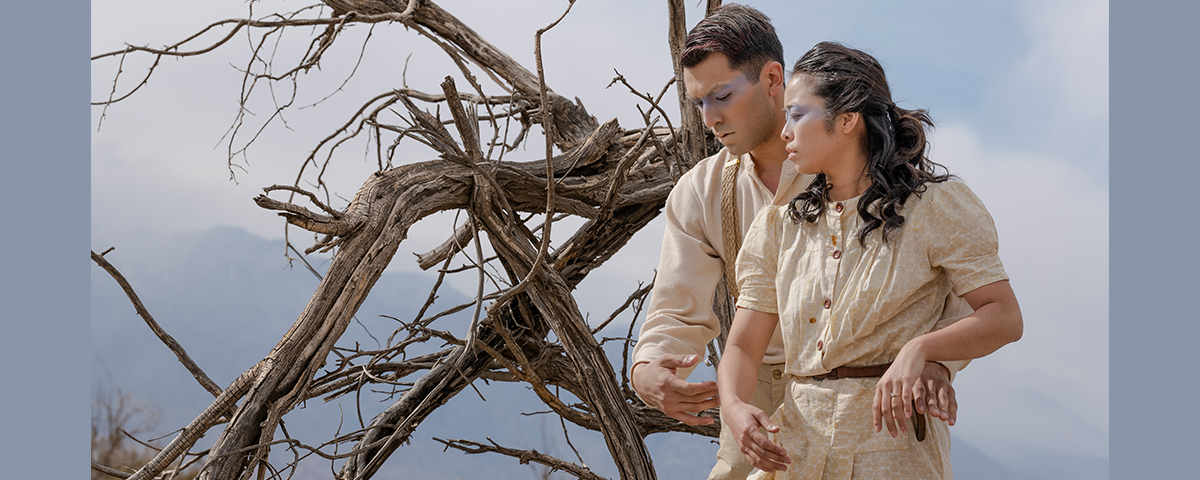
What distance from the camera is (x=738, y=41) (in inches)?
59.0

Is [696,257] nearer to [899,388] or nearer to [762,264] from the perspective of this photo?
[762,264]

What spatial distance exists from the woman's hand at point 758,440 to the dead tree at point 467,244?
93cm

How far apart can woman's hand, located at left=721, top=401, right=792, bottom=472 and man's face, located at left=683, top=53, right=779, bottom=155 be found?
22.9 inches

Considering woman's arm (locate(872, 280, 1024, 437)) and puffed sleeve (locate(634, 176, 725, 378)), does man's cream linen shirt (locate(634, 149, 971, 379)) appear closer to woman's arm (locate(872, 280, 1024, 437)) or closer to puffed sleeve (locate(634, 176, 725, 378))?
puffed sleeve (locate(634, 176, 725, 378))

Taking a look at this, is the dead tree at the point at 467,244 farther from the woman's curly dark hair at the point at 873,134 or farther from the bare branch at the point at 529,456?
the woman's curly dark hair at the point at 873,134

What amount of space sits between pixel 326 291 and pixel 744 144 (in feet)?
3.40

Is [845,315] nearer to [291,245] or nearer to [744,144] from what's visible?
[744,144]

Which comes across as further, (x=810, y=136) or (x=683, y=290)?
(x=683, y=290)

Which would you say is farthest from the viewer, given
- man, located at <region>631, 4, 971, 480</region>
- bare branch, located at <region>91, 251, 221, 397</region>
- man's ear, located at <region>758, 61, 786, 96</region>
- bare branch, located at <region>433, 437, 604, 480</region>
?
bare branch, located at <region>433, 437, 604, 480</region>

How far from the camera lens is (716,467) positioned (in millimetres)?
1391

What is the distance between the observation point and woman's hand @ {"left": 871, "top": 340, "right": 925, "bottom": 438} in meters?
0.96

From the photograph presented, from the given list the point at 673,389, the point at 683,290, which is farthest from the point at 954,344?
the point at 683,290

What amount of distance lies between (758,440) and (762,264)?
27 cm

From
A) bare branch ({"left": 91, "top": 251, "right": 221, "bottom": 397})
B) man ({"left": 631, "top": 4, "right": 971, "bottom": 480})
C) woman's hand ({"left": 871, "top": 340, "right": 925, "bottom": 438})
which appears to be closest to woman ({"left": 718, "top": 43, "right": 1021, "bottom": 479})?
woman's hand ({"left": 871, "top": 340, "right": 925, "bottom": 438})
